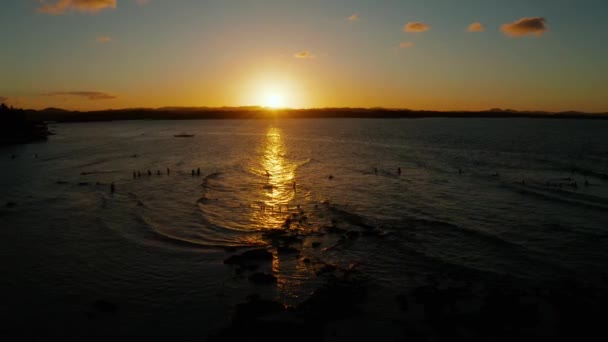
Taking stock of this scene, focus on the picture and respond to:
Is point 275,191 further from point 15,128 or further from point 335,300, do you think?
point 15,128

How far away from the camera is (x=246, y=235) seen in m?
23.3

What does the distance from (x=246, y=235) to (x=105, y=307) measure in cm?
974

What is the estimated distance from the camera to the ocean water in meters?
15.3

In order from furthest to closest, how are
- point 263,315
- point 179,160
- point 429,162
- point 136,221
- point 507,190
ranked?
point 179,160
point 429,162
point 507,190
point 136,221
point 263,315

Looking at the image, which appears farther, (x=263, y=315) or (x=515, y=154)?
(x=515, y=154)

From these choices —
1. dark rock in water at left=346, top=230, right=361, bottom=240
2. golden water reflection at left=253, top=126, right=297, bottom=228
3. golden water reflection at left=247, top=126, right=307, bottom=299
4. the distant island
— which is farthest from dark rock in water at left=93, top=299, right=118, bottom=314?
the distant island

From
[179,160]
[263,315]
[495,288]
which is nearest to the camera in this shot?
[263,315]

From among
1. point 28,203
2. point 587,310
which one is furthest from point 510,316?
point 28,203

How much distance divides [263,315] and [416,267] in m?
8.18

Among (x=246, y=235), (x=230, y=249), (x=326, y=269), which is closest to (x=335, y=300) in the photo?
(x=326, y=269)

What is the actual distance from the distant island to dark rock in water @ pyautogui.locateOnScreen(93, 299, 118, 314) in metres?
91.6

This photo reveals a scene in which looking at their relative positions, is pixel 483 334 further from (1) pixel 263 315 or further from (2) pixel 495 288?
(1) pixel 263 315

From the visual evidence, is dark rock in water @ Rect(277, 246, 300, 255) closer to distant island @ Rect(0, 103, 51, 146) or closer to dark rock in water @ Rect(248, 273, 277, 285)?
dark rock in water @ Rect(248, 273, 277, 285)

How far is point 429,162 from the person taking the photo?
55.8 meters
